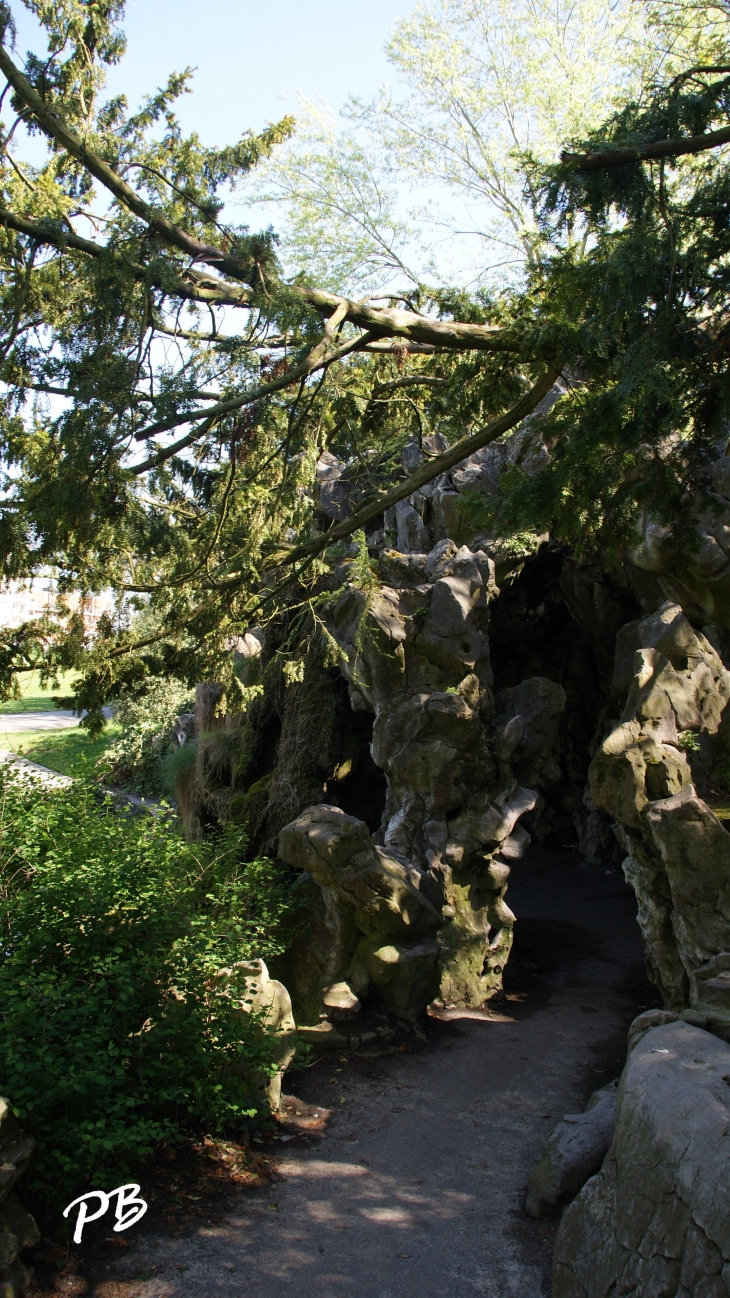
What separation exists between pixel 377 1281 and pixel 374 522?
11147mm

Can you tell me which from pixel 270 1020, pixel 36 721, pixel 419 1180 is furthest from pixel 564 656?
pixel 36 721

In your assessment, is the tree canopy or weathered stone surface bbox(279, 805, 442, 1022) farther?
weathered stone surface bbox(279, 805, 442, 1022)

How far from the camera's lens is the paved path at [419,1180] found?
434cm

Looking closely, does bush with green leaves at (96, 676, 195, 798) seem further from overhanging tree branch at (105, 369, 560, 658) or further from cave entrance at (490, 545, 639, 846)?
overhanging tree branch at (105, 369, 560, 658)

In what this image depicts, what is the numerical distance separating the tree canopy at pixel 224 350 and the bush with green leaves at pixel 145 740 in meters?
14.7

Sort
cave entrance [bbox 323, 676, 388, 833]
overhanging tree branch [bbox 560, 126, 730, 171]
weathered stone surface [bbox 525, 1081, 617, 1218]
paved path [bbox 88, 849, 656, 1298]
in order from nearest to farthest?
paved path [bbox 88, 849, 656, 1298]
overhanging tree branch [bbox 560, 126, 730, 171]
weathered stone surface [bbox 525, 1081, 617, 1218]
cave entrance [bbox 323, 676, 388, 833]

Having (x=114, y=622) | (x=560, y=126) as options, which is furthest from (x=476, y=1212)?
(x=560, y=126)

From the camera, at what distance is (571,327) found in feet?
16.3

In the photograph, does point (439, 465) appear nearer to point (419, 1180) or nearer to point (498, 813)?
point (419, 1180)

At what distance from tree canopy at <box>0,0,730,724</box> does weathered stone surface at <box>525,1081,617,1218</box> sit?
3.48m

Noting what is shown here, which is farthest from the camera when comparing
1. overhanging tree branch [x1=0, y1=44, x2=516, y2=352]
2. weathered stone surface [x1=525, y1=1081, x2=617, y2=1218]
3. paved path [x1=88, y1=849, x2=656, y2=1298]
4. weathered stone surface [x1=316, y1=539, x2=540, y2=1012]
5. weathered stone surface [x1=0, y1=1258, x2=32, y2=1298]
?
weathered stone surface [x1=316, y1=539, x2=540, y2=1012]

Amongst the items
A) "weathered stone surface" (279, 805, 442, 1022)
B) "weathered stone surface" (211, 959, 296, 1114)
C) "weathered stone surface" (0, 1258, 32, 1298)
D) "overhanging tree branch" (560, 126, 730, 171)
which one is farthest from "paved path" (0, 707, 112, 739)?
"overhanging tree branch" (560, 126, 730, 171)

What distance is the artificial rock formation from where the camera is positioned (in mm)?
8070

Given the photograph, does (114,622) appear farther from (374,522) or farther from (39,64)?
(374,522)
